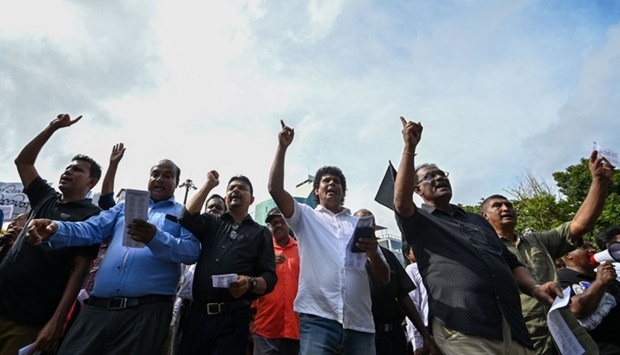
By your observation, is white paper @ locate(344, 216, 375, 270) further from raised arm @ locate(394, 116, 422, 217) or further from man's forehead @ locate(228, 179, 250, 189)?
man's forehead @ locate(228, 179, 250, 189)

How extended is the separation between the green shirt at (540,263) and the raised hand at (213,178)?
3.30m

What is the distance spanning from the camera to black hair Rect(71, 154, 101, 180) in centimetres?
402

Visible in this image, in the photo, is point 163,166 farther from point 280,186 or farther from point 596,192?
point 596,192

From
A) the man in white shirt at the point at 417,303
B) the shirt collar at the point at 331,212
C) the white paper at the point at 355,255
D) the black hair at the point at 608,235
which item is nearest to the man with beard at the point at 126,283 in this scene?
the shirt collar at the point at 331,212

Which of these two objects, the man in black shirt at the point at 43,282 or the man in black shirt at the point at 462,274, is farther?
the man in black shirt at the point at 43,282

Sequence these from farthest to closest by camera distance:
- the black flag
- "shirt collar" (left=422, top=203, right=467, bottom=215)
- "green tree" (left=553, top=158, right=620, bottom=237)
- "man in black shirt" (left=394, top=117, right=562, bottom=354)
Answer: "green tree" (left=553, top=158, right=620, bottom=237) < the black flag < "shirt collar" (left=422, top=203, right=467, bottom=215) < "man in black shirt" (left=394, top=117, right=562, bottom=354)

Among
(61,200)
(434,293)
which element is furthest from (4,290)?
(434,293)

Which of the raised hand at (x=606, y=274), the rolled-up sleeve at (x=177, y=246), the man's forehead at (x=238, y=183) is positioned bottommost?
the raised hand at (x=606, y=274)

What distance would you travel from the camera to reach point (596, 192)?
11.5 feet

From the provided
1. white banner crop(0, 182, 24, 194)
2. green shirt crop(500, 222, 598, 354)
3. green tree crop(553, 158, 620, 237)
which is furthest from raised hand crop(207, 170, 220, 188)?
green tree crop(553, 158, 620, 237)

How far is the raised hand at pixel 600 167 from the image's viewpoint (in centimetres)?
348

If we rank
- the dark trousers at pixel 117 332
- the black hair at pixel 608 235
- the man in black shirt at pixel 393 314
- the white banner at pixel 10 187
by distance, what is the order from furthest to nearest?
1. the white banner at pixel 10 187
2. the black hair at pixel 608 235
3. the man in black shirt at pixel 393 314
4. the dark trousers at pixel 117 332

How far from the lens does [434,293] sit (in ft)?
9.31

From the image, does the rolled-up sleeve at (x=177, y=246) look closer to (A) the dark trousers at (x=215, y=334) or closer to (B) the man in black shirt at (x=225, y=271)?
(B) the man in black shirt at (x=225, y=271)
